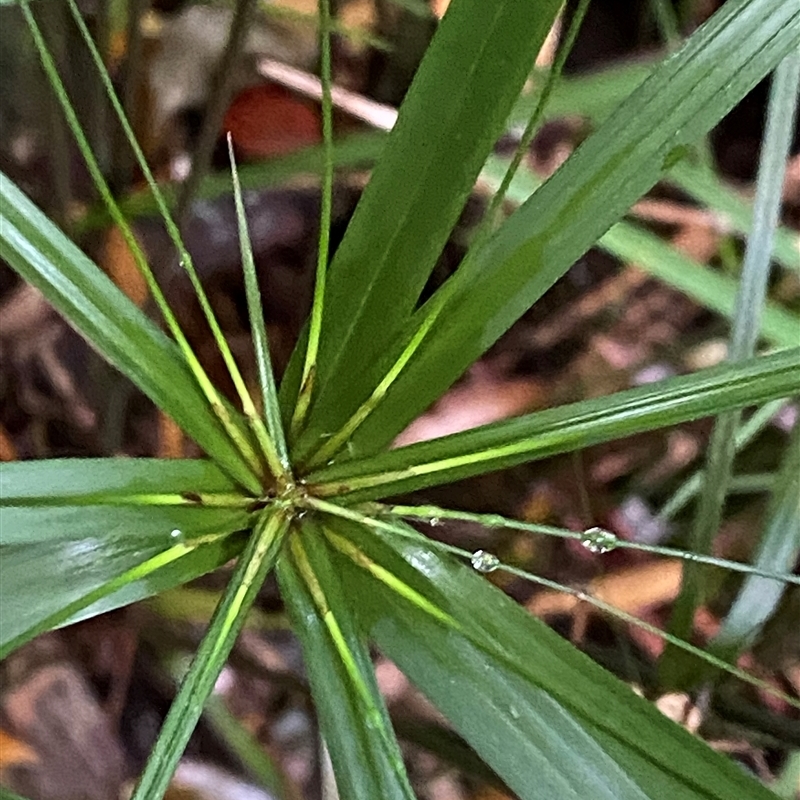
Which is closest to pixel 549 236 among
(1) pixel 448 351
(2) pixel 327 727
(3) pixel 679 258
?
(1) pixel 448 351

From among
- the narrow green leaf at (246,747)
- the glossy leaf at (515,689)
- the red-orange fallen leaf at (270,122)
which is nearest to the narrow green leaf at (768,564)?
the glossy leaf at (515,689)

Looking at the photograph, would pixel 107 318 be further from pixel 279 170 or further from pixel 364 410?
pixel 279 170

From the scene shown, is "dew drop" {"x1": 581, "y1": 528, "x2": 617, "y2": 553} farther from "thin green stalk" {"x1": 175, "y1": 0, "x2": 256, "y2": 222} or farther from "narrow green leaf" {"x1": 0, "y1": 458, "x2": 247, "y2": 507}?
"thin green stalk" {"x1": 175, "y1": 0, "x2": 256, "y2": 222}

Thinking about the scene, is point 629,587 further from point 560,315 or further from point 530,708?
point 530,708

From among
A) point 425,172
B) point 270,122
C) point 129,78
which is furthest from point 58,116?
point 425,172

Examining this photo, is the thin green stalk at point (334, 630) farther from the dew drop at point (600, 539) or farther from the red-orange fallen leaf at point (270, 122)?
the red-orange fallen leaf at point (270, 122)
